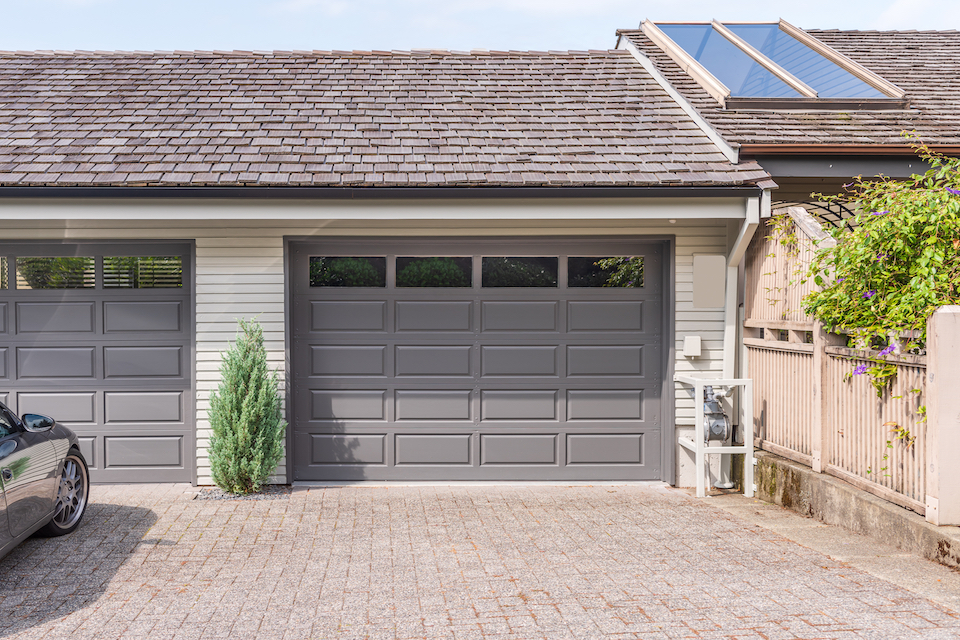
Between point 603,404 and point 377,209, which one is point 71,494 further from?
point 603,404

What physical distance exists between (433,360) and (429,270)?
0.91m

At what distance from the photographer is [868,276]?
17.0ft

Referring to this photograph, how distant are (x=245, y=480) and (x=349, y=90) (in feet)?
15.1

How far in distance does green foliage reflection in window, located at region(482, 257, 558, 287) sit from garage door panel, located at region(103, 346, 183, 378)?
A: 3170 mm

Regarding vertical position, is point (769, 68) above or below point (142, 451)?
above

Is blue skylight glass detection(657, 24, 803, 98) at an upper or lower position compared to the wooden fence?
upper

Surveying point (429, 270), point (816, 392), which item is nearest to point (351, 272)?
point (429, 270)

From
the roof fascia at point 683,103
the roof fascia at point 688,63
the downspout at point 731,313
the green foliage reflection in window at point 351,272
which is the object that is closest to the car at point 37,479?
the green foliage reflection in window at point 351,272

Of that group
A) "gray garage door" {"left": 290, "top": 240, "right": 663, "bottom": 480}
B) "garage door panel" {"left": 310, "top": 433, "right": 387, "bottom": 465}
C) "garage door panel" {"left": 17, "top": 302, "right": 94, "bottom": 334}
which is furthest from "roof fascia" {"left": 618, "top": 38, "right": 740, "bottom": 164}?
"garage door panel" {"left": 17, "top": 302, "right": 94, "bottom": 334}

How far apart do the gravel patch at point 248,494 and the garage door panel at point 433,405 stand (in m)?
1.31

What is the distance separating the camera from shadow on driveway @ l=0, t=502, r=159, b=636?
401 centimetres

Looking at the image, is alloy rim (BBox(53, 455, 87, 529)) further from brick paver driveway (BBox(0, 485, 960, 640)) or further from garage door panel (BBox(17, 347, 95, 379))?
garage door panel (BBox(17, 347, 95, 379))

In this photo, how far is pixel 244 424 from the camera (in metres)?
6.48

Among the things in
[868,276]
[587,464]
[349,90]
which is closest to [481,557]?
[587,464]
